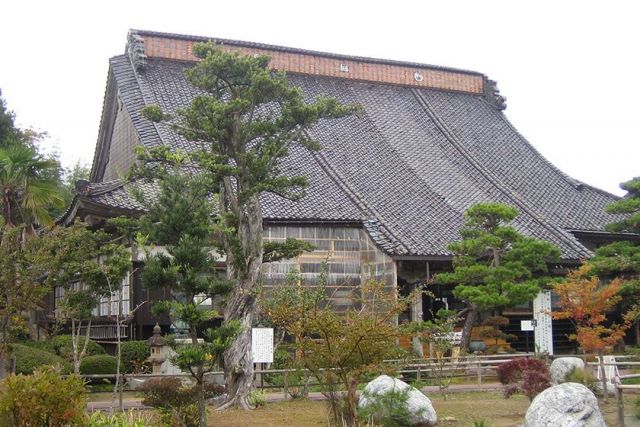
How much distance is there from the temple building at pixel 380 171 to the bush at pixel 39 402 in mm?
10577

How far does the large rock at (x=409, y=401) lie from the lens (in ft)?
44.8

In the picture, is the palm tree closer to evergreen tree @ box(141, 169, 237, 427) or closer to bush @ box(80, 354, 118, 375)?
bush @ box(80, 354, 118, 375)

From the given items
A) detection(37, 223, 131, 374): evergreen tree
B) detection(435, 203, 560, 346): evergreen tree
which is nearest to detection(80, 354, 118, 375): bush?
detection(37, 223, 131, 374): evergreen tree

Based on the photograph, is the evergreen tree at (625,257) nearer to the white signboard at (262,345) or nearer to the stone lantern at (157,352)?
the white signboard at (262,345)

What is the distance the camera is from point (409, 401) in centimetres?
1368

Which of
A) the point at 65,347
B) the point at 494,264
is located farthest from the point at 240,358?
the point at 494,264

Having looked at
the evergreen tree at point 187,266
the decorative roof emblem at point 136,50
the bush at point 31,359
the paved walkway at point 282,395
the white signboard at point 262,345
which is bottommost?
the paved walkway at point 282,395

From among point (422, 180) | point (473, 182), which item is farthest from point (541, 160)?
point (422, 180)

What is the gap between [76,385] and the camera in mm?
11664

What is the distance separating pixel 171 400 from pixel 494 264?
12.4 metres

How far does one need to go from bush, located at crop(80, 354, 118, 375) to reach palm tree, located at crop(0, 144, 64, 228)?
3505mm

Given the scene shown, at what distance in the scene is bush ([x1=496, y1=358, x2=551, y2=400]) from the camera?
14930mm

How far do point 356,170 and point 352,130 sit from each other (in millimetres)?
3498

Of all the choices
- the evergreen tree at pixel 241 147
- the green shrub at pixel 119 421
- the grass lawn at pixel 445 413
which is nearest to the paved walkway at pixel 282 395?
the grass lawn at pixel 445 413
